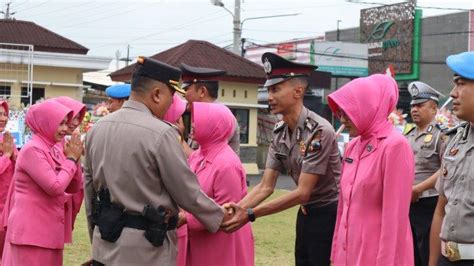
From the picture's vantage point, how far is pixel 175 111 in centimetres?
650

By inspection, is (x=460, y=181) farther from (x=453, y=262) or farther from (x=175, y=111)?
(x=175, y=111)

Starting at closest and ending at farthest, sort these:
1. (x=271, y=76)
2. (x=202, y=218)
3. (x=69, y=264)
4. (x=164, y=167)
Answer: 1. (x=164, y=167)
2. (x=202, y=218)
3. (x=271, y=76)
4. (x=69, y=264)

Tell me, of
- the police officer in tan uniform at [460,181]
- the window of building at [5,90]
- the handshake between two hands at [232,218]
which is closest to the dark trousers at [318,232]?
the handshake between two hands at [232,218]

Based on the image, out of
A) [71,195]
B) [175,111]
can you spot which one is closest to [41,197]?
[71,195]

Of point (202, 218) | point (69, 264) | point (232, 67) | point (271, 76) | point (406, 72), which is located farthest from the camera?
point (406, 72)

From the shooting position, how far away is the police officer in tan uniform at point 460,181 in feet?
13.5

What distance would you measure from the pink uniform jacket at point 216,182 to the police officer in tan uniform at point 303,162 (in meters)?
0.19

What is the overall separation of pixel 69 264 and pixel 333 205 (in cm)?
457

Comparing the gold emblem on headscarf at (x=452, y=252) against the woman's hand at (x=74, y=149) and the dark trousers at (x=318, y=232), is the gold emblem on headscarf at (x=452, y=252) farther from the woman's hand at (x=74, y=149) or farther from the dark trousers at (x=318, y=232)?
the woman's hand at (x=74, y=149)

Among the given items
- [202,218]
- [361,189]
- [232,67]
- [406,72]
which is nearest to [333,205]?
[361,189]

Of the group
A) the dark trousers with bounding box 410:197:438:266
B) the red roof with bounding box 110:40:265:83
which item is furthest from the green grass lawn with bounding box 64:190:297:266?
the red roof with bounding box 110:40:265:83

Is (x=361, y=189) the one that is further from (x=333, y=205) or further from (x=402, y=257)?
(x=333, y=205)

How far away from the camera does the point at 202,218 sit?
14.7 feet

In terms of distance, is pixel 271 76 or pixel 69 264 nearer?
pixel 271 76
